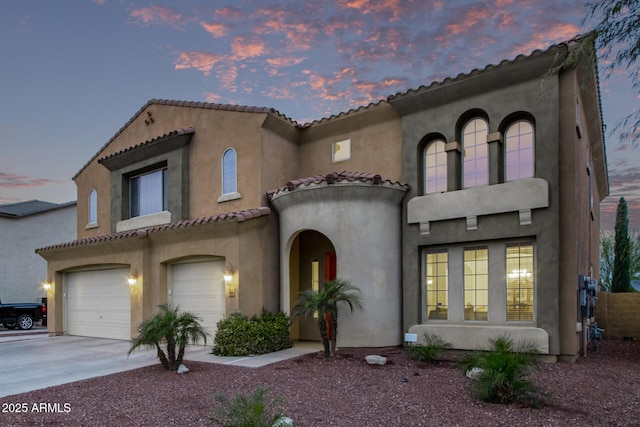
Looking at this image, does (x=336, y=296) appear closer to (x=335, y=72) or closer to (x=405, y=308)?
(x=405, y=308)

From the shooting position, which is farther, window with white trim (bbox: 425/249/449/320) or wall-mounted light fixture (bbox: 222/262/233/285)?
wall-mounted light fixture (bbox: 222/262/233/285)

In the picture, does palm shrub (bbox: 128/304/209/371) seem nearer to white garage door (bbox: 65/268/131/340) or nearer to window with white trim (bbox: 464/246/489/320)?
window with white trim (bbox: 464/246/489/320)

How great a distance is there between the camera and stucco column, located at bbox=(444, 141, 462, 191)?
11.8m

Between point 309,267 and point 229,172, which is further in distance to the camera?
point 229,172

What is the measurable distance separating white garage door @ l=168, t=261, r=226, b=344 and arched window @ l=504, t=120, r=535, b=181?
8.49 meters

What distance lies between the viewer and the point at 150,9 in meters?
13.4

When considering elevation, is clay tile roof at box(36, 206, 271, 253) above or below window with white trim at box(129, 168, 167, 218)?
below

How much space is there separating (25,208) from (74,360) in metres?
24.4

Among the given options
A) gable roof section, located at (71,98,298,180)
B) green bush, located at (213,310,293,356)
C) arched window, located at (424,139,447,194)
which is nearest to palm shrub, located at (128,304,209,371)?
green bush, located at (213,310,293,356)

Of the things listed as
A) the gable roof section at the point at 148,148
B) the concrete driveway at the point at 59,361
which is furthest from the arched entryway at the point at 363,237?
the concrete driveway at the point at 59,361

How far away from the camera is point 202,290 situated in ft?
47.3

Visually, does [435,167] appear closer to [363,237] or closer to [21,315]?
[363,237]

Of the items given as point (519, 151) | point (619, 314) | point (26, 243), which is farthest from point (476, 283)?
point (26, 243)

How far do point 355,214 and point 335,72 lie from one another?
222 inches
